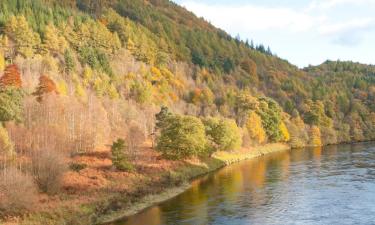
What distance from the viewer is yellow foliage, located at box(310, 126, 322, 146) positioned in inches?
6481

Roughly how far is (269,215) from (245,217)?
117 inches

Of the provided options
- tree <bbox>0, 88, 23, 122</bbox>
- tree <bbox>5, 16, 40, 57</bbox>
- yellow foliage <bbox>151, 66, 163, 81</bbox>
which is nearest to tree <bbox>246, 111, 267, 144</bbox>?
yellow foliage <bbox>151, 66, 163, 81</bbox>

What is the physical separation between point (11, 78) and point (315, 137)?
104093 millimetres

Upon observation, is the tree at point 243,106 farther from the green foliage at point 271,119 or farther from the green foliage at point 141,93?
the green foliage at point 141,93

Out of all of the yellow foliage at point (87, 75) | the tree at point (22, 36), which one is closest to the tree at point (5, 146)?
the yellow foliage at point (87, 75)

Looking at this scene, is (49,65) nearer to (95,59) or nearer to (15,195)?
(95,59)

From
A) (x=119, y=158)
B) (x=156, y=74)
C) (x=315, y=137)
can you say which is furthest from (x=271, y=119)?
(x=119, y=158)

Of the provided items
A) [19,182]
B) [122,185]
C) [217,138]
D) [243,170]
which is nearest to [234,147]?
[217,138]

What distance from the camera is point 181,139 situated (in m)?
88.9

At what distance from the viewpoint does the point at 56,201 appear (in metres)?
58.3

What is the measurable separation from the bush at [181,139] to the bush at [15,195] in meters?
37.0

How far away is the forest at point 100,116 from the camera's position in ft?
226

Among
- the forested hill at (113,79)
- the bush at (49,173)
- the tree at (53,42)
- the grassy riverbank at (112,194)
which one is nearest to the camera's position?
the grassy riverbank at (112,194)

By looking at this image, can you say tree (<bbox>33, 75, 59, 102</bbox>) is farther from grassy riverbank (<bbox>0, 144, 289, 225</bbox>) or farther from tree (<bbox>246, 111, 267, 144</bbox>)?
tree (<bbox>246, 111, 267, 144</bbox>)
